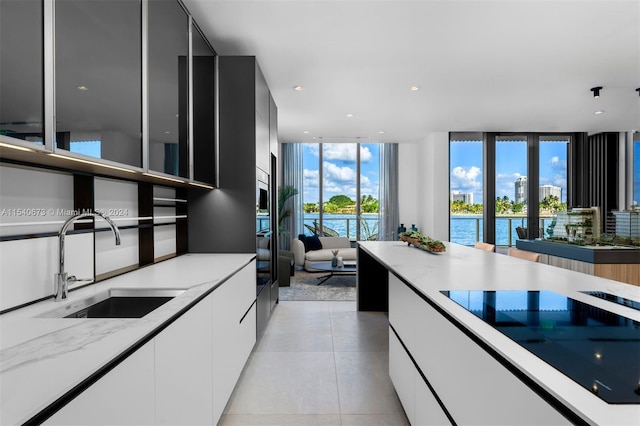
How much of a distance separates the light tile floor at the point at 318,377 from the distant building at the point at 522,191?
15.4 feet

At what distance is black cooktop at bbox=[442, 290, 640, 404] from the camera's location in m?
0.69

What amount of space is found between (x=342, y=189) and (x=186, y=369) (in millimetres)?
7237

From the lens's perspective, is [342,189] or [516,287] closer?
[516,287]

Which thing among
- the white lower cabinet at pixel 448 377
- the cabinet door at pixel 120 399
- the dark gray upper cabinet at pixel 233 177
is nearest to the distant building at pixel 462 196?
the dark gray upper cabinet at pixel 233 177

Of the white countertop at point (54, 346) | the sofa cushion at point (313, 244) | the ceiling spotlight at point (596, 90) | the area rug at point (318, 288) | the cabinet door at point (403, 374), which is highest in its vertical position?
the ceiling spotlight at point (596, 90)

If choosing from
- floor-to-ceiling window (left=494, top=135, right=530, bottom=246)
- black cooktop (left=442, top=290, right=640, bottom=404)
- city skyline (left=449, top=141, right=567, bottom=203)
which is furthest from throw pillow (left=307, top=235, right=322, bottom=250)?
black cooktop (left=442, top=290, right=640, bottom=404)

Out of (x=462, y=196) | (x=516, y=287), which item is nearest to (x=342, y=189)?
(x=462, y=196)

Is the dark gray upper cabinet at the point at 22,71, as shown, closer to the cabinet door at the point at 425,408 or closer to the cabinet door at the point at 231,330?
the cabinet door at the point at 231,330

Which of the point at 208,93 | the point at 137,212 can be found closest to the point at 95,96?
the point at 137,212

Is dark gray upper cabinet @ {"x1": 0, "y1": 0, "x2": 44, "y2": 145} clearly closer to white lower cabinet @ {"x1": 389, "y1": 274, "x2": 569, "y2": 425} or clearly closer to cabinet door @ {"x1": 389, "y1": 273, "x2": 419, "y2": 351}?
white lower cabinet @ {"x1": 389, "y1": 274, "x2": 569, "y2": 425}

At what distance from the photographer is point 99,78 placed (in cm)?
141

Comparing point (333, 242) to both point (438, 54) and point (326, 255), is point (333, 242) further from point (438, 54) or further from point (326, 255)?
point (438, 54)

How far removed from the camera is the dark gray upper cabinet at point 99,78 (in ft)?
3.92

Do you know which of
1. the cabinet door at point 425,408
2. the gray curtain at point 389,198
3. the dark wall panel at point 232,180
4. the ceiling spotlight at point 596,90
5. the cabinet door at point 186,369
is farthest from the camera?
the gray curtain at point 389,198
